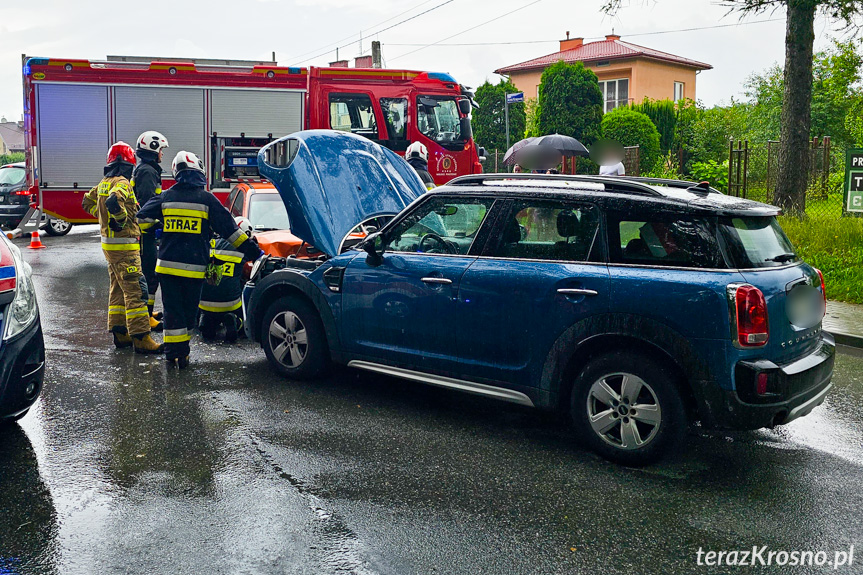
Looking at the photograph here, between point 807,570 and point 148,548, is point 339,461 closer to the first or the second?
point 148,548

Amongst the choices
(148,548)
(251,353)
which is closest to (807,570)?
(148,548)

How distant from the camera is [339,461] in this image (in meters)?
4.90

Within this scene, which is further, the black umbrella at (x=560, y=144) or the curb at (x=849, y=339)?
the black umbrella at (x=560, y=144)

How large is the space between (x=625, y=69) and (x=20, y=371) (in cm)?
4916

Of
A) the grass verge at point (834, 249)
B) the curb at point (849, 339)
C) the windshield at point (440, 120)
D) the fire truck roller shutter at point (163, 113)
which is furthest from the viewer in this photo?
the windshield at point (440, 120)

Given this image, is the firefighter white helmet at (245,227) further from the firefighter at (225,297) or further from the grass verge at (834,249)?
the grass verge at (834,249)

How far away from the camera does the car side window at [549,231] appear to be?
16.6 ft

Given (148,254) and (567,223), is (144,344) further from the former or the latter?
(567,223)

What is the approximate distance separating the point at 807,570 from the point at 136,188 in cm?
711

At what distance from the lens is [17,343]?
486 cm

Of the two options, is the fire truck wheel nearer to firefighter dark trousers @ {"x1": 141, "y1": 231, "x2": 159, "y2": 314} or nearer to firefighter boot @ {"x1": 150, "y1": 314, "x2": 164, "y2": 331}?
firefighter boot @ {"x1": 150, "y1": 314, "x2": 164, "y2": 331}

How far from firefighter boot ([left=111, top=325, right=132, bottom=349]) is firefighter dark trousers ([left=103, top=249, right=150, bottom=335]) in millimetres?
29

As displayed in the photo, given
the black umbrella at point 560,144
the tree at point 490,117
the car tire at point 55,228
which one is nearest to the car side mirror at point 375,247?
the black umbrella at point 560,144

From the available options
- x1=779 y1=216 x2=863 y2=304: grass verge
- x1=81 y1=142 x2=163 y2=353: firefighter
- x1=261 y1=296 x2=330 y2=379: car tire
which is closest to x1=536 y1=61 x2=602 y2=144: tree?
x1=779 y1=216 x2=863 y2=304: grass verge
